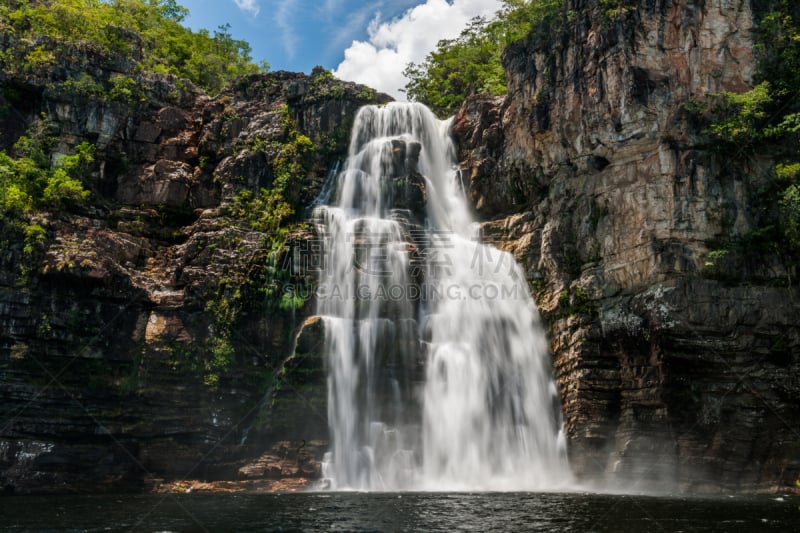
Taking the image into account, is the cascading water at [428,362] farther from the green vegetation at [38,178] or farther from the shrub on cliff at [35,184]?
the green vegetation at [38,178]

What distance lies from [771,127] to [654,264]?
23.2 ft

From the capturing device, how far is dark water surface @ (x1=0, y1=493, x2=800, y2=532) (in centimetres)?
1369

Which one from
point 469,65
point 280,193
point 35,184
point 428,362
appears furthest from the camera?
point 469,65

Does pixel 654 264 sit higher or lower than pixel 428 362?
higher

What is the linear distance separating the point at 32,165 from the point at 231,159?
8949 millimetres

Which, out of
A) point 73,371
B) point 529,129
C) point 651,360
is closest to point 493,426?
point 651,360

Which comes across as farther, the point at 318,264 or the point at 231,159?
the point at 231,159

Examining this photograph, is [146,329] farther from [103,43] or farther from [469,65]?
[469,65]

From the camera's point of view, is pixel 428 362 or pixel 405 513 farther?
pixel 428 362

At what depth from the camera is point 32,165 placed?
2602 cm

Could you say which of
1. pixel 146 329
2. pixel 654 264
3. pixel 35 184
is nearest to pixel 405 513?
pixel 654 264

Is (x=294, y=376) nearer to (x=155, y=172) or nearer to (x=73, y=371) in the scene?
(x=73, y=371)

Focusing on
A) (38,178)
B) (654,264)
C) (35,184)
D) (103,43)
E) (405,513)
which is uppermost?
(103,43)

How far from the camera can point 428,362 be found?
2427 cm
